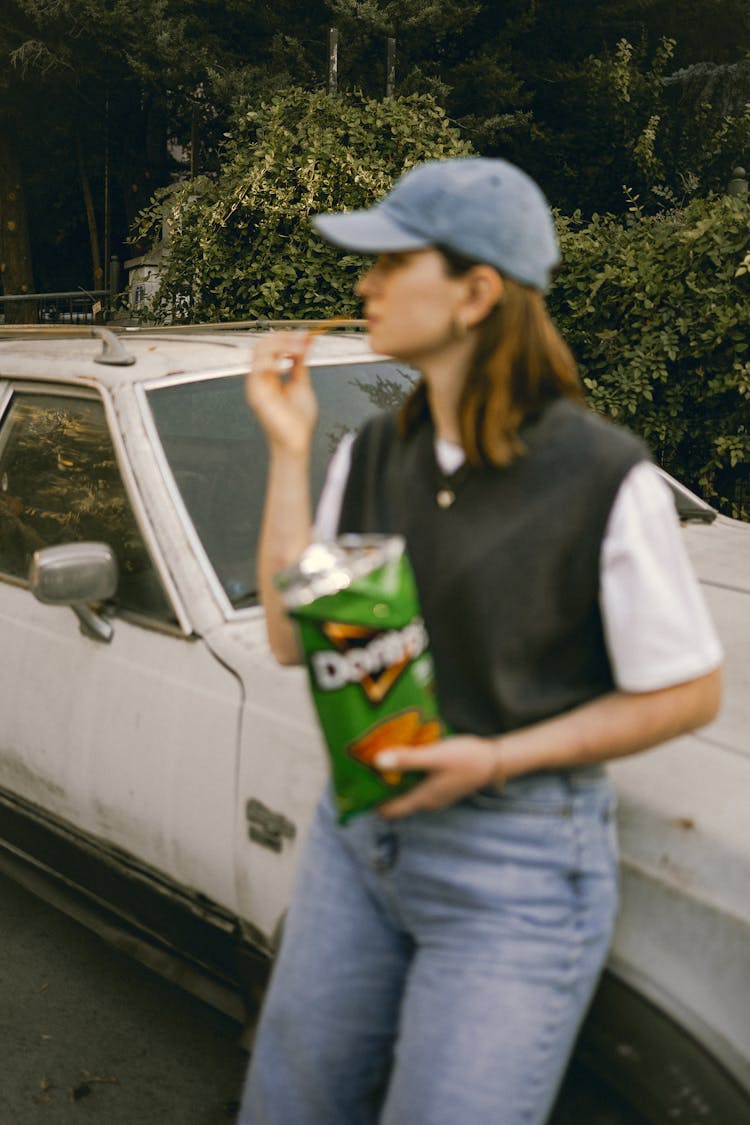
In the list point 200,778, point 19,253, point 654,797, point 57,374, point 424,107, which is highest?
point 424,107

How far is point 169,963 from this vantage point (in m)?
2.66

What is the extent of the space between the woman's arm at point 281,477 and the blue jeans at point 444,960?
11.6 inches

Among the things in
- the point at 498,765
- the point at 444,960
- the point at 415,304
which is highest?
the point at 415,304

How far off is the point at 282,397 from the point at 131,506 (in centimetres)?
106

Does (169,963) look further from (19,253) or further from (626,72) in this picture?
(19,253)

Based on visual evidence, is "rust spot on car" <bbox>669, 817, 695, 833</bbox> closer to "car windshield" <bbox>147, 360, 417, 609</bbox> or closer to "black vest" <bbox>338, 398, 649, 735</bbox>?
"black vest" <bbox>338, 398, 649, 735</bbox>

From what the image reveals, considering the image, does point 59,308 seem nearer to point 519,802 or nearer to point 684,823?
point 684,823

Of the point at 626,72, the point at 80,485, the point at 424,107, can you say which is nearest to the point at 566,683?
the point at 80,485

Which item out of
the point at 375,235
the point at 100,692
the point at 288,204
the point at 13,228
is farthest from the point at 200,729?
the point at 13,228

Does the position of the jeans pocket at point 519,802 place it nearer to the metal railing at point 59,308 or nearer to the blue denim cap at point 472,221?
the blue denim cap at point 472,221

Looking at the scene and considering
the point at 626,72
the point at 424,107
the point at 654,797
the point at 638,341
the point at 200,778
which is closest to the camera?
the point at 654,797

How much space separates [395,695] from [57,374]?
6.34ft

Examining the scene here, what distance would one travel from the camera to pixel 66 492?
308 cm

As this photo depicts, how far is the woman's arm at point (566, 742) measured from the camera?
1477mm
